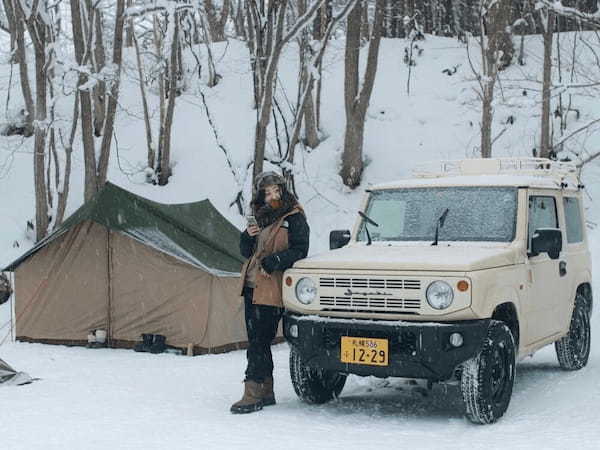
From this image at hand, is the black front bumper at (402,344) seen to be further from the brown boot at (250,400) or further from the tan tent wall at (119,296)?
the tan tent wall at (119,296)

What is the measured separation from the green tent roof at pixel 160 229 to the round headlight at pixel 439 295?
15.6 feet

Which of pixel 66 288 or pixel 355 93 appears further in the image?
pixel 355 93

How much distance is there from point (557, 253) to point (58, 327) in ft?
22.4

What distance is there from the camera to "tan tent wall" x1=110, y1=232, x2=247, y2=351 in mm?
10961

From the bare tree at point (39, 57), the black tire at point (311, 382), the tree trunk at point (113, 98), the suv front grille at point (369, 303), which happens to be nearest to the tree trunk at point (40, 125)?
the bare tree at point (39, 57)

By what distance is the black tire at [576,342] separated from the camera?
9.12 meters

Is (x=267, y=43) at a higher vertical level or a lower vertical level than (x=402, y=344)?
higher

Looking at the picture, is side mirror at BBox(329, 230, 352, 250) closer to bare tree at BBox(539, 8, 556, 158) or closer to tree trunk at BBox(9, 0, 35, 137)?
tree trunk at BBox(9, 0, 35, 137)

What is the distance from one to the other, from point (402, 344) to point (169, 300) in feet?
16.5

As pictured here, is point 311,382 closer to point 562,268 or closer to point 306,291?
point 306,291

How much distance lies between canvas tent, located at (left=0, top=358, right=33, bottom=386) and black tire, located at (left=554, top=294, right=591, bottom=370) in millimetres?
5260

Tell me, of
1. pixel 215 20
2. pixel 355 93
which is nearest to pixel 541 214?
pixel 355 93

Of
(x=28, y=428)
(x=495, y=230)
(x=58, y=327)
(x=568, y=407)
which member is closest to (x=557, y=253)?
(x=495, y=230)

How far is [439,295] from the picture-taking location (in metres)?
6.56
